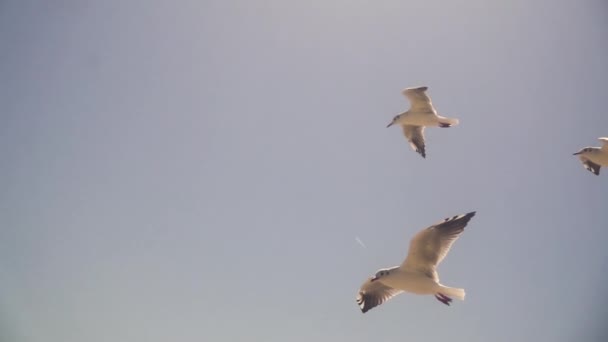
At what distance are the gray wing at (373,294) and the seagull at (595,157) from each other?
257 cm

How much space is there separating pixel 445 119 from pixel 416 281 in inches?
88.7

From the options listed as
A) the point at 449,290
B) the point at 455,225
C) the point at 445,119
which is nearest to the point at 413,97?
the point at 445,119

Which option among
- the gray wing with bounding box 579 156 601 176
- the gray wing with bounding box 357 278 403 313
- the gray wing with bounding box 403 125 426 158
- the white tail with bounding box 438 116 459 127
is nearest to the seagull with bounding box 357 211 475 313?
the gray wing with bounding box 357 278 403 313

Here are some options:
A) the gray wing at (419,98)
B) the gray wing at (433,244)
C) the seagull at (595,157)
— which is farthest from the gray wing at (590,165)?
the gray wing at (433,244)

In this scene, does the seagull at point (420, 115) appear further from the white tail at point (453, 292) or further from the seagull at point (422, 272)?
the white tail at point (453, 292)

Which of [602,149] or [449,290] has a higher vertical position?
[602,149]

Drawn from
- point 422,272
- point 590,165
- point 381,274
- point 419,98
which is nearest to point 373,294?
point 381,274

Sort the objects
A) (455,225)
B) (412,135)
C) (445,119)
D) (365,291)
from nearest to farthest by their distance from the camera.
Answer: (455,225), (365,291), (445,119), (412,135)

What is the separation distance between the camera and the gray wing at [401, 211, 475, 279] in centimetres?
445

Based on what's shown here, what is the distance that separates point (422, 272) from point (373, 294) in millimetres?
570

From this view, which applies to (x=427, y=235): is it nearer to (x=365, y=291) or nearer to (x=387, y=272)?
(x=387, y=272)

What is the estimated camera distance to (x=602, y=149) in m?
5.09

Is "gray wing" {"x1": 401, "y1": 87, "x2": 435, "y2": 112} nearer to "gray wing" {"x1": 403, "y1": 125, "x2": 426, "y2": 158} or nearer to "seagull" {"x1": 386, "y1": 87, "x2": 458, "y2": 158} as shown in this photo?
"seagull" {"x1": 386, "y1": 87, "x2": 458, "y2": 158}

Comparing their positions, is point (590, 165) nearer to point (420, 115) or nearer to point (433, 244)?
point (420, 115)
